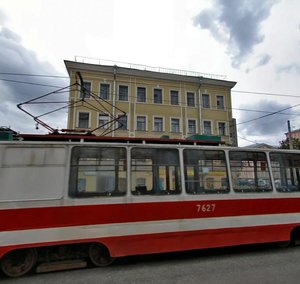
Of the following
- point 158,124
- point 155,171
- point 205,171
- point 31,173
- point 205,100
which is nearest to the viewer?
point 31,173

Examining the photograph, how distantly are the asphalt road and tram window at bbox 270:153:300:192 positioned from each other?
152 cm

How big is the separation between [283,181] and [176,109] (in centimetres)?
1916

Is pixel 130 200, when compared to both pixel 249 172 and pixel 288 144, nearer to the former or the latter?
pixel 249 172

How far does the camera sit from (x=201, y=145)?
6207 mm

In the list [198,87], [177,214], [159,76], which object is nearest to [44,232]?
[177,214]

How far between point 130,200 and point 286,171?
4097 millimetres

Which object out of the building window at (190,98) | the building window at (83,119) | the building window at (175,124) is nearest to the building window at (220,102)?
the building window at (190,98)

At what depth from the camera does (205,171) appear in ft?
19.3

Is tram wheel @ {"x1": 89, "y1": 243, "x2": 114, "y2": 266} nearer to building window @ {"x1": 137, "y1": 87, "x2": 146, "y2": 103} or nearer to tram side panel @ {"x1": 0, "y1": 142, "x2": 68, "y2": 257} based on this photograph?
tram side panel @ {"x1": 0, "y1": 142, "x2": 68, "y2": 257}

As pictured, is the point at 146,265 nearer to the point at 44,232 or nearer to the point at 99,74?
the point at 44,232

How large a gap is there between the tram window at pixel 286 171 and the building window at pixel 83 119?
18.2 m

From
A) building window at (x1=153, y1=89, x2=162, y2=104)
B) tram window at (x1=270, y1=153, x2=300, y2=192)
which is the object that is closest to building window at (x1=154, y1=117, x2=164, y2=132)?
building window at (x1=153, y1=89, x2=162, y2=104)

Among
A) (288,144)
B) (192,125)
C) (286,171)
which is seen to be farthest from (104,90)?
(288,144)

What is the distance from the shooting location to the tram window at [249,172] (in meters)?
6.06
